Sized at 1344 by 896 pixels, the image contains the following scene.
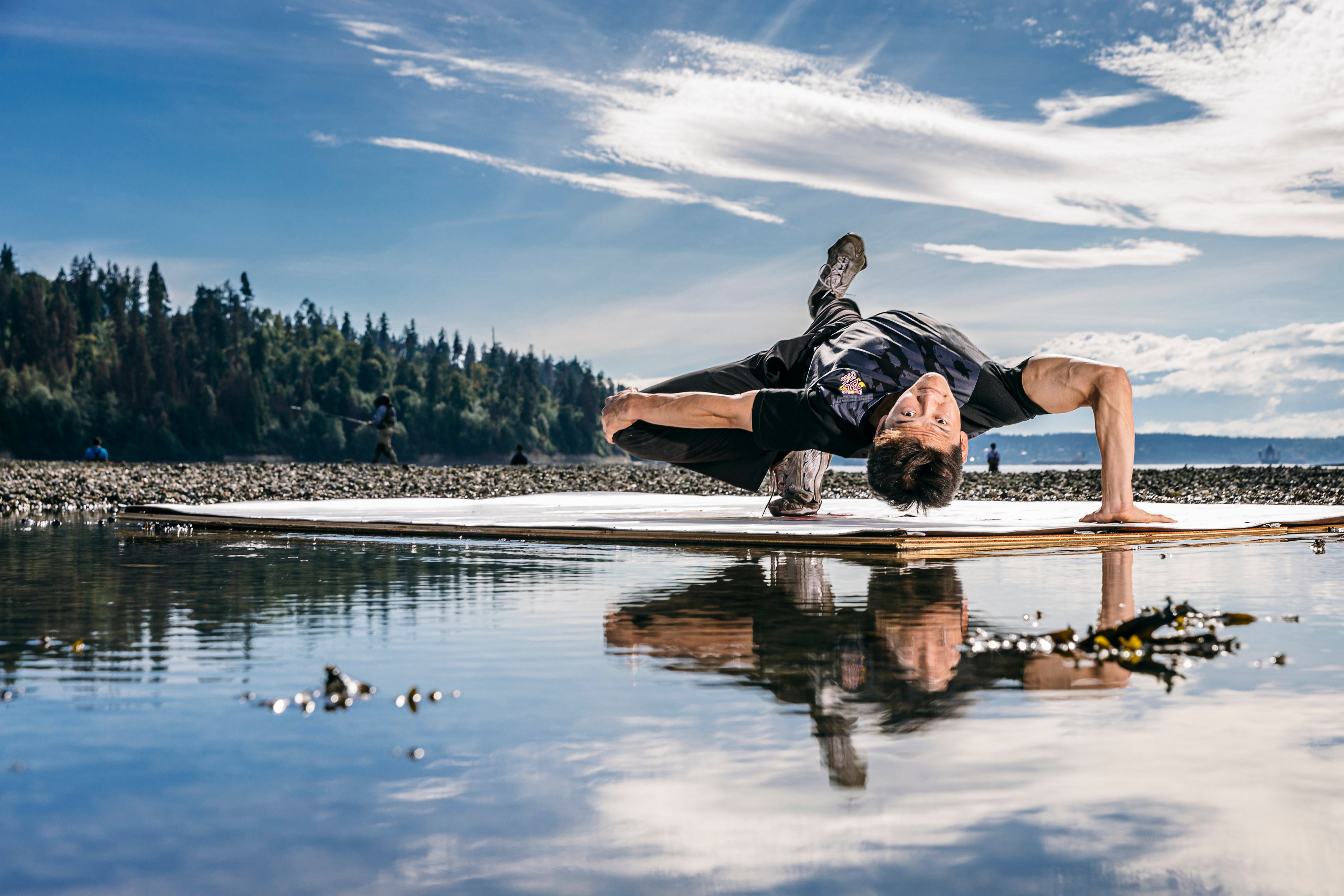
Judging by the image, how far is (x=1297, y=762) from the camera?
2275mm

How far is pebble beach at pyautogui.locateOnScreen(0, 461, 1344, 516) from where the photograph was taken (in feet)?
58.8

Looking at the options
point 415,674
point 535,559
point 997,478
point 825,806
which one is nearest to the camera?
point 825,806

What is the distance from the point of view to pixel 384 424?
3288cm

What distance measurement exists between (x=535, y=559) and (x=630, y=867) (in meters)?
5.22

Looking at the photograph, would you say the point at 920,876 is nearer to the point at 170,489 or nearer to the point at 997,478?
the point at 170,489

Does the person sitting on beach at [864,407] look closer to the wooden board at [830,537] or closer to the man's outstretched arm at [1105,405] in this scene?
the man's outstretched arm at [1105,405]

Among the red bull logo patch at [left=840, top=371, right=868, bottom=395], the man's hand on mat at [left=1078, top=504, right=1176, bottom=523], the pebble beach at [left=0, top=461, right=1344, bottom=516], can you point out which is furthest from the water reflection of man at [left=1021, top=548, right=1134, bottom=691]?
the pebble beach at [left=0, top=461, right=1344, bottom=516]

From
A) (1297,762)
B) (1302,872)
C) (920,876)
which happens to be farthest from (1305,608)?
(920,876)

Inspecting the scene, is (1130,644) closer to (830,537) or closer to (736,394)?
(830,537)

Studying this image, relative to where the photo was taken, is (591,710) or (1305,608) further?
(1305,608)

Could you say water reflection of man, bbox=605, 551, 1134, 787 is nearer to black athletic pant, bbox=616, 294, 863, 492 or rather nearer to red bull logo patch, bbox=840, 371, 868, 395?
red bull logo patch, bbox=840, 371, 868, 395

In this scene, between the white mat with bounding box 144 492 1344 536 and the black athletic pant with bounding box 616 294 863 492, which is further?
the black athletic pant with bounding box 616 294 863 492

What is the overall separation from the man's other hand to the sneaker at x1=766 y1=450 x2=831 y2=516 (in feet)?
5.67

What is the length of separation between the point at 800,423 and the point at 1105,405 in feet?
8.16
